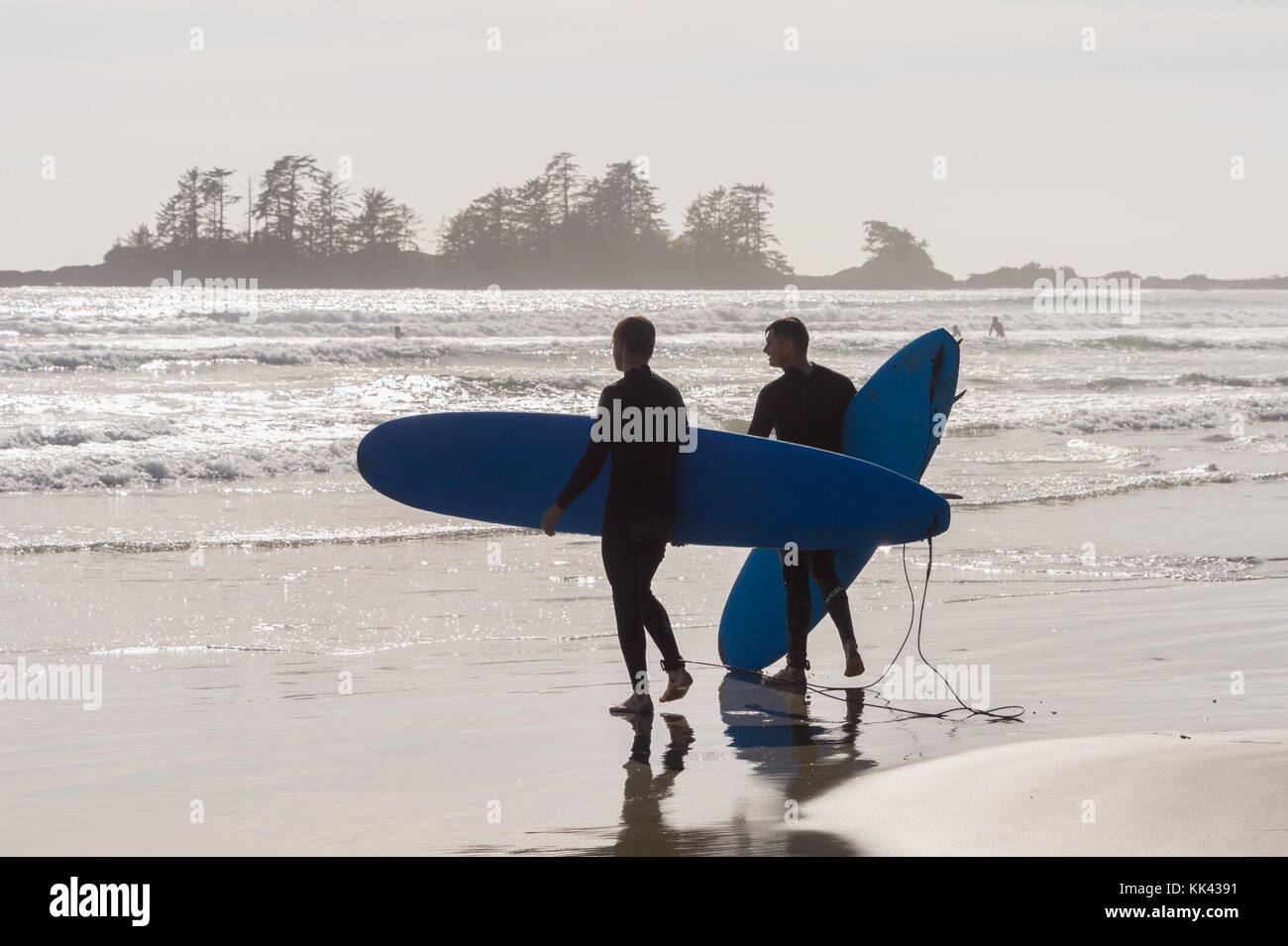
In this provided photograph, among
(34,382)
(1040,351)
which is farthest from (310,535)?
(1040,351)

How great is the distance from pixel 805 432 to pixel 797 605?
629 mm

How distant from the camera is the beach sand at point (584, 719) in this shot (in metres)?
3.19

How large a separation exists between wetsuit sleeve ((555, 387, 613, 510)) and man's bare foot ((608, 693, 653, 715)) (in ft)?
2.15

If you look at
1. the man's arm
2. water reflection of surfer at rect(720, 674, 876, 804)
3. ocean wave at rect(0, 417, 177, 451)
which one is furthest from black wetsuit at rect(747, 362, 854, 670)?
ocean wave at rect(0, 417, 177, 451)

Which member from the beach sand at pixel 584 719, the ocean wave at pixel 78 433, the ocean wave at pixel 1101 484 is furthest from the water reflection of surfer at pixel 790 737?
the ocean wave at pixel 78 433

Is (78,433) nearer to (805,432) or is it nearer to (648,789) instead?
(805,432)

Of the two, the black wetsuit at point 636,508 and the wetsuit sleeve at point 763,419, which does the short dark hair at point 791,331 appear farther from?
the black wetsuit at point 636,508

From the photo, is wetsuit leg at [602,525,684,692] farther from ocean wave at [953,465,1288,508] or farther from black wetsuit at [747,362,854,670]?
ocean wave at [953,465,1288,508]

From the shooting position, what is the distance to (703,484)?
477 cm

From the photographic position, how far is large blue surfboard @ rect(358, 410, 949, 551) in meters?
4.73

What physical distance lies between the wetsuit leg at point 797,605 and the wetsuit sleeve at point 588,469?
97 centimetres

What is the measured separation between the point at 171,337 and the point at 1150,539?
26.5 meters

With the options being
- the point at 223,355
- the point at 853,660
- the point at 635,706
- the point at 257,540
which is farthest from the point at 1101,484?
the point at 223,355
